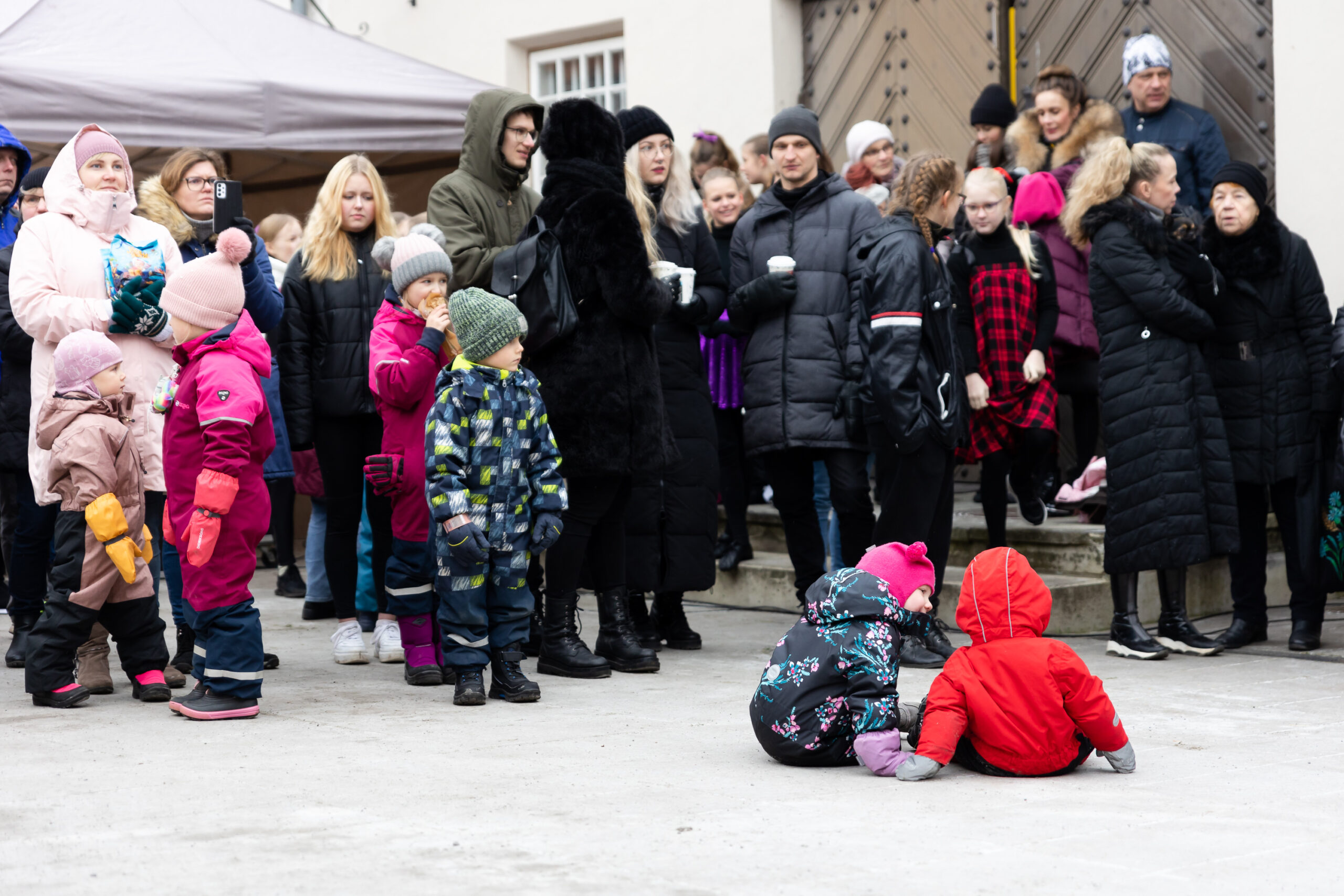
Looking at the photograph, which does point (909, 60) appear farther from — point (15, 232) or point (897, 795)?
point (897, 795)

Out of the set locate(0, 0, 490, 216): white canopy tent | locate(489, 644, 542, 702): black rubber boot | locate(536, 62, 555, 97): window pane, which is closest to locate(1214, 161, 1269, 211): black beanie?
locate(489, 644, 542, 702): black rubber boot

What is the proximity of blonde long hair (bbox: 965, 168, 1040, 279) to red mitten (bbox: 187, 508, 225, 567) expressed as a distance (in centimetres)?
397

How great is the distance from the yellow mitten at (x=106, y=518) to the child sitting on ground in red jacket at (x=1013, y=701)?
9.60ft

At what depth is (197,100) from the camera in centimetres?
918

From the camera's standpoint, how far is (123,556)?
5.74 metres

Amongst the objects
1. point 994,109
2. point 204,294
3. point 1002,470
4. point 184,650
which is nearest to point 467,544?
point 204,294

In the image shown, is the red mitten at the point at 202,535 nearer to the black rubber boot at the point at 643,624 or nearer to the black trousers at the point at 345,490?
the black trousers at the point at 345,490

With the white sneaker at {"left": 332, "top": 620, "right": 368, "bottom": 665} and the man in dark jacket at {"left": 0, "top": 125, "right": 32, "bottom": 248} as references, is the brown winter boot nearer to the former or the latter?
the white sneaker at {"left": 332, "top": 620, "right": 368, "bottom": 665}

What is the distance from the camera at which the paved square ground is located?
11.6 ft

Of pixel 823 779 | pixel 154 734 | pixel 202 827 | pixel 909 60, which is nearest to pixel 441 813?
pixel 202 827

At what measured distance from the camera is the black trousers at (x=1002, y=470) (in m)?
7.65

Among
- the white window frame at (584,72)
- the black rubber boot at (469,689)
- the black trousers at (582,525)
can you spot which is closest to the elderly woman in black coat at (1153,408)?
the black trousers at (582,525)

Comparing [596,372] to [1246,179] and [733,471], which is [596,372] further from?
[1246,179]

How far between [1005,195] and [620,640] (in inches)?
114
